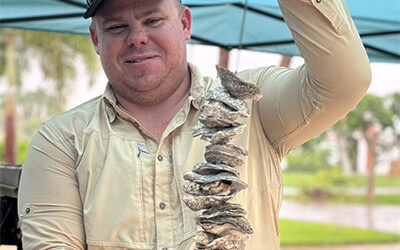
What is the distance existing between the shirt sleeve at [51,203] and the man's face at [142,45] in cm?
35

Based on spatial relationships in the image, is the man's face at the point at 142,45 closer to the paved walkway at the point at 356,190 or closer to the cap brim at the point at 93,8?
the cap brim at the point at 93,8

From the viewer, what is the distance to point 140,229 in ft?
7.45

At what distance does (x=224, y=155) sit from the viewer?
179cm

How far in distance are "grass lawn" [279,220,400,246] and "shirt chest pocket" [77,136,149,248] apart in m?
13.1

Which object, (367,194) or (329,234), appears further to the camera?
(367,194)

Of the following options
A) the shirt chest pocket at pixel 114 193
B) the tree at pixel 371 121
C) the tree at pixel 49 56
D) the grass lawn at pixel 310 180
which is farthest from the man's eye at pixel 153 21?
the grass lawn at pixel 310 180

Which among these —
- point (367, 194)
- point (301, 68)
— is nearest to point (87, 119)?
point (301, 68)

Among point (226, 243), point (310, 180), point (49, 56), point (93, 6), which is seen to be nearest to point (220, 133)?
point (226, 243)

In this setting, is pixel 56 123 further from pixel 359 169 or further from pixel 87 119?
pixel 359 169

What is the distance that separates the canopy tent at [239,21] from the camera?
3686mm

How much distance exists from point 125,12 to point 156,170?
1.79ft

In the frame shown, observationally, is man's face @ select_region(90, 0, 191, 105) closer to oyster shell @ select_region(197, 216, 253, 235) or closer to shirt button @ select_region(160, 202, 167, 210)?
shirt button @ select_region(160, 202, 167, 210)

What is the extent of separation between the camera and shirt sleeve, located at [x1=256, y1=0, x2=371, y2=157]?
1.80 m

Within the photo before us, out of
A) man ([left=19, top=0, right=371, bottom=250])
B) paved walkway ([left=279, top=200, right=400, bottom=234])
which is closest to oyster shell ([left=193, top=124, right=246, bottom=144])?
man ([left=19, top=0, right=371, bottom=250])
